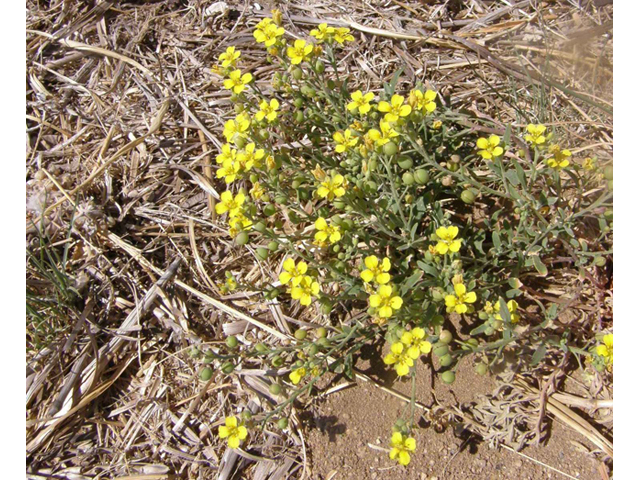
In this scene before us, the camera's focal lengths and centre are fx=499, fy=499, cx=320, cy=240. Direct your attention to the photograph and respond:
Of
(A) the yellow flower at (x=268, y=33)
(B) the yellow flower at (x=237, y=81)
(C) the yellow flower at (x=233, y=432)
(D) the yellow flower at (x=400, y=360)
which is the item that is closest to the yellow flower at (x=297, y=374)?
(C) the yellow flower at (x=233, y=432)

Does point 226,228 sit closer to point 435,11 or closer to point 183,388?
point 183,388

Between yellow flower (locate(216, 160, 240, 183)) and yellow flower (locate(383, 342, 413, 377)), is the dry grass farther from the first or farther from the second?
yellow flower (locate(383, 342, 413, 377))

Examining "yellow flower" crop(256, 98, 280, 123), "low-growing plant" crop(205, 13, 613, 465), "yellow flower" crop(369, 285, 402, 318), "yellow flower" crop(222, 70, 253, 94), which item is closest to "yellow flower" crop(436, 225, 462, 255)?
"low-growing plant" crop(205, 13, 613, 465)

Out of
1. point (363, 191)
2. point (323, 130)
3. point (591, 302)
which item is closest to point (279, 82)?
point (323, 130)

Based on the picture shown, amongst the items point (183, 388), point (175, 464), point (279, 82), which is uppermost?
point (279, 82)

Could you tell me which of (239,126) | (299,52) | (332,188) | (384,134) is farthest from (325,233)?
(299,52)

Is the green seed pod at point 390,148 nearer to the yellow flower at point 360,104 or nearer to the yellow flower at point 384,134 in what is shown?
the yellow flower at point 384,134
